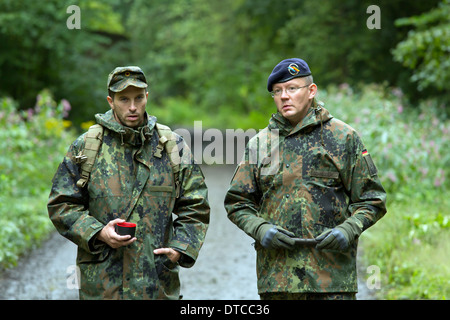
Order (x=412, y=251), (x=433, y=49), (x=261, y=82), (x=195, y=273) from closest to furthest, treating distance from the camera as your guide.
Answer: (x=412, y=251), (x=195, y=273), (x=433, y=49), (x=261, y=82)

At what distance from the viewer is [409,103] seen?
16812 mm

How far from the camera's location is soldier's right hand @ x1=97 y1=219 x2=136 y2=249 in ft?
11.8

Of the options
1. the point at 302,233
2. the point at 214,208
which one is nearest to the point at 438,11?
the point at 214,208

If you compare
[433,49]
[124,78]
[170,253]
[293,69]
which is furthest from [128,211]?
[433,49]

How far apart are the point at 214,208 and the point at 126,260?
28.2 feet

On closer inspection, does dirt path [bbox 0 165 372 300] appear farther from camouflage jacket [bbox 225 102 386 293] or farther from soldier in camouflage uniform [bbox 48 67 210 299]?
camouflage jacket [bbox 225 102 386 293]

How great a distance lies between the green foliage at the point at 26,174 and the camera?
8.31 metres

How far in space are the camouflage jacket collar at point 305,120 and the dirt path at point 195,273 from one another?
3185 millimetres

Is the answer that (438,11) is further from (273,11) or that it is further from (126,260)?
(273,11)

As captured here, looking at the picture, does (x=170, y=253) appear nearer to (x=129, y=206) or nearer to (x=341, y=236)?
(x=129, y=206)

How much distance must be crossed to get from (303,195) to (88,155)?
1.26 m

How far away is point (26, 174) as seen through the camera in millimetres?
11320

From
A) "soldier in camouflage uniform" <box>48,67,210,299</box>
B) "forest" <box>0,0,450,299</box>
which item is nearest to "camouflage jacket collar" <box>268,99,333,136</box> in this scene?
"soldier in camouflage uniform" <box>48,67,210,299</box>

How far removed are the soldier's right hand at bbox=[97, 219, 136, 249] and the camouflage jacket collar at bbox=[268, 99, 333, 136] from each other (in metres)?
1.10
